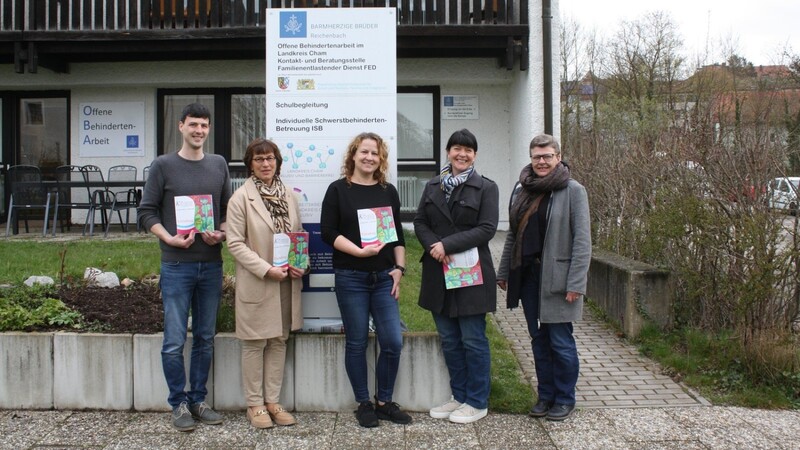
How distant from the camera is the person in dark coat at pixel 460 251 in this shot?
179 inches

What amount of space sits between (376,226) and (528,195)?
107 cm

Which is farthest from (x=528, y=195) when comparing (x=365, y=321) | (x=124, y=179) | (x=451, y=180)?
(x=124, y=179)

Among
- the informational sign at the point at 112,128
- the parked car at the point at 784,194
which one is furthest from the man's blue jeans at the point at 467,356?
the informational sign at the point at 112,128

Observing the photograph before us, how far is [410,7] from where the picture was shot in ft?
38.4

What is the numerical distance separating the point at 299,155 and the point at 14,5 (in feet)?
30.6

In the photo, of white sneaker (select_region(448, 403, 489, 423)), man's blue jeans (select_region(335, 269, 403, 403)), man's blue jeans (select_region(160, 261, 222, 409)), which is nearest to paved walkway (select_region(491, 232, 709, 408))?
white sneaker (select_region(448, 403, 489, 423))

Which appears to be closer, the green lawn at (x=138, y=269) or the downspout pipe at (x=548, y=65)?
the green lawn at (x=138, y=269)

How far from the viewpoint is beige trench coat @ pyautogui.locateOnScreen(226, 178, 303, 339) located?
451cm

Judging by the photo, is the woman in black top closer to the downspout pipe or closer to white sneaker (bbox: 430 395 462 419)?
white sneaker (bbox: 430 395 462 419)

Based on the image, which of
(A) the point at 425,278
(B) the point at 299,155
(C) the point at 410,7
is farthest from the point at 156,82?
(A) the point at 425,278

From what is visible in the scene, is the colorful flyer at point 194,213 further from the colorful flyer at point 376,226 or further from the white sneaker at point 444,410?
the white sneaker at point 444,410

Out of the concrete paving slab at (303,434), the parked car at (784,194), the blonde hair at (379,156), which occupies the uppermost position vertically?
the blonde hair at (379,156)

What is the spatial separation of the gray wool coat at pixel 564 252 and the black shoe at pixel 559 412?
0.59m

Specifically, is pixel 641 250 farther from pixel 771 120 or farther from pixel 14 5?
pixel 14 5
